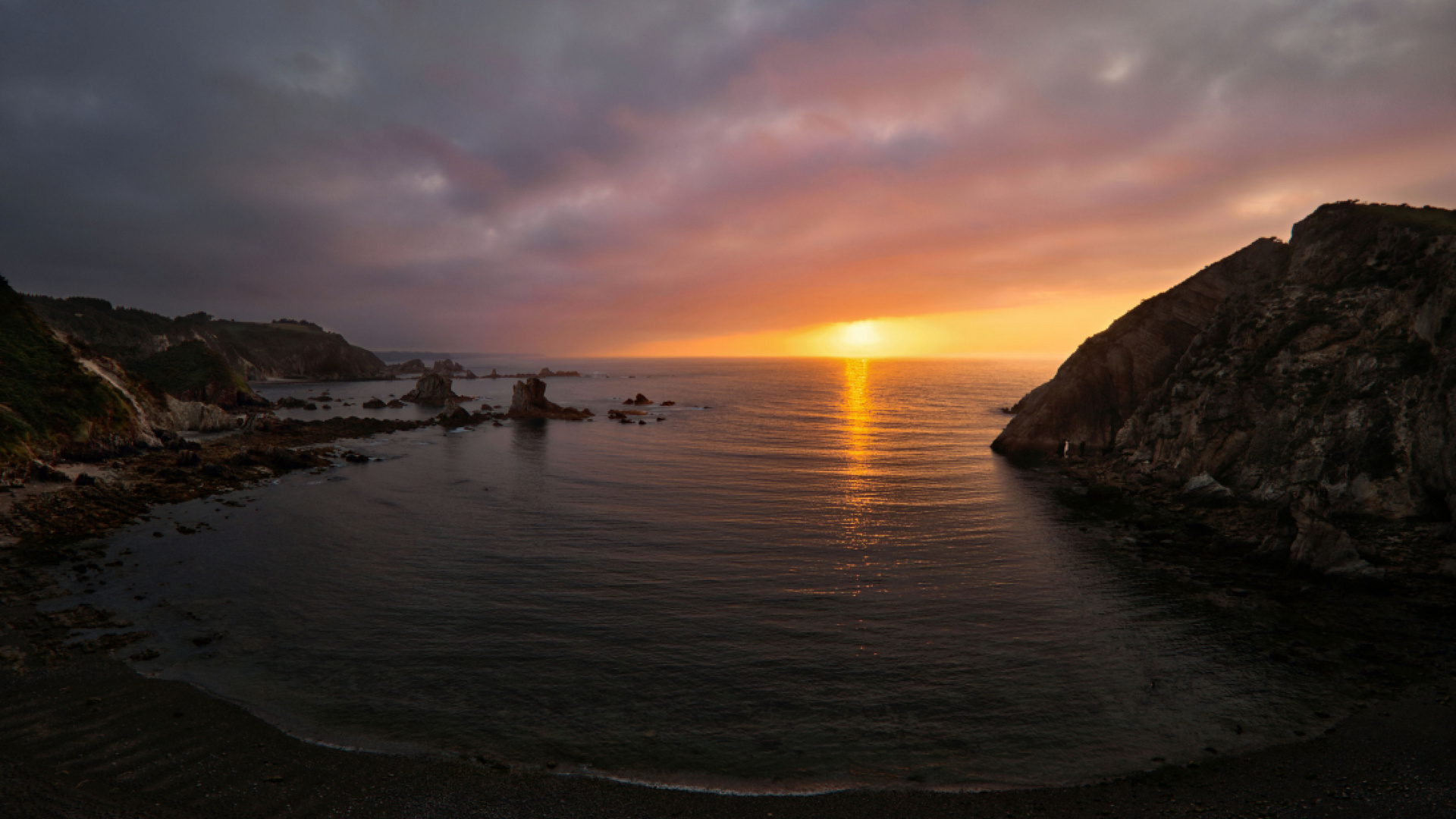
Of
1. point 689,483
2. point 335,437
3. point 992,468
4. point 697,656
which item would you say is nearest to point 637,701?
point 697,656

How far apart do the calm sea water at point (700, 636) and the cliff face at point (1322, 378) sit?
47.0 feet

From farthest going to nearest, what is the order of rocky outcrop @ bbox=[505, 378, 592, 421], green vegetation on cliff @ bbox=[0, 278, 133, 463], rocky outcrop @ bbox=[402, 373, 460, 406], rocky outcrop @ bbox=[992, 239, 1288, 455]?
rocky outcrop @ bbox=[402, 373, 460, 406] → rocky outcrop @ bbox=[505, 378, 592, 421] → rocky outcrop @ bbox=[992, 239, 1288, 455] → green vegetation on cliff @ bbox=[0, 278, 133, 463]

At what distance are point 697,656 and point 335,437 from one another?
246 ft

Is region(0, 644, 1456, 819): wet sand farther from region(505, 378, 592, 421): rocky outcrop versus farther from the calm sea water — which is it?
region(505, 378, 592, 421): rocky outcrop

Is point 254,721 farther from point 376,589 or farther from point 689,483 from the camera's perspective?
point 689,483

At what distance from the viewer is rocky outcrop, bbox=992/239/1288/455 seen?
65250 mm

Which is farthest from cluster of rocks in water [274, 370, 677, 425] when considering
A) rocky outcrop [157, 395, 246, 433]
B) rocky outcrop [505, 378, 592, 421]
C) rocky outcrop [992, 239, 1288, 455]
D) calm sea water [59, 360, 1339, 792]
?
rocky outcrop [992, 239, 1288, 455]

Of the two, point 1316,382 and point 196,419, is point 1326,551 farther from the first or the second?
point 196,419

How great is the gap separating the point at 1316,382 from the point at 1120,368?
28013mm

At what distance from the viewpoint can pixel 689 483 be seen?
52.7 m

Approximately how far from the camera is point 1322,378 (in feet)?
130

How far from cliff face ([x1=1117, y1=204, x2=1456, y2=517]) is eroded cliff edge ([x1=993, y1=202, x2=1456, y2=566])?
0.10m

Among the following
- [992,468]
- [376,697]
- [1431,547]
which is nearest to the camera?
[376,697]

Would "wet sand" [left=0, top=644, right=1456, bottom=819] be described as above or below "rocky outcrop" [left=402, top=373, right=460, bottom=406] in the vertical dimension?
below
